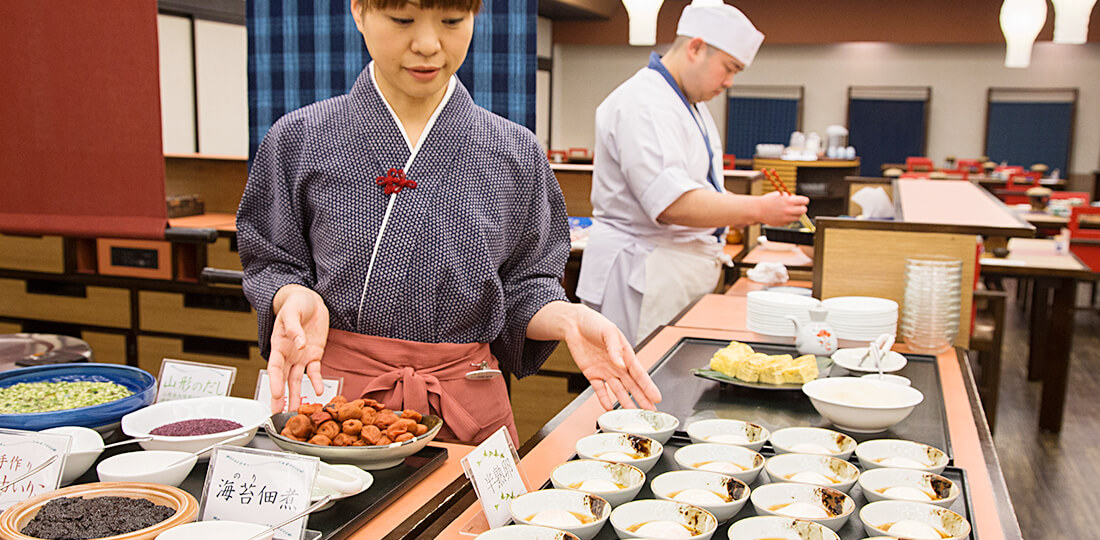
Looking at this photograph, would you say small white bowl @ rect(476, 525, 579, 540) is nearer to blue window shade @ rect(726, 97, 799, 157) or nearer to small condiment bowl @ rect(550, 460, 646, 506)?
small condiment bowl @ rect(550, 460, 646, 506)

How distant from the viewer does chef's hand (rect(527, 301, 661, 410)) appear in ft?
4.27

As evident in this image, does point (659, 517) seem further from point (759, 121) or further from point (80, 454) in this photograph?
point (759, 121)

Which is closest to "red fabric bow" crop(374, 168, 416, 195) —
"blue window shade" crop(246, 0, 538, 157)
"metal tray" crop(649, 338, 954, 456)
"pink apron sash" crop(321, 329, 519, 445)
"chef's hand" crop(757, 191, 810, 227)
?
"pink apron sash" crop(321, 329, 519, 445)

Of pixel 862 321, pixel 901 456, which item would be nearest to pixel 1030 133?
pixel 862 321

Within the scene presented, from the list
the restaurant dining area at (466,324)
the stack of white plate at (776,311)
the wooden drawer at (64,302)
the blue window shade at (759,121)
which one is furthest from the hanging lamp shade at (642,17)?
the blue window shade at (759,121)

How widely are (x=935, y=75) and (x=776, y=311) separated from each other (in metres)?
12.0

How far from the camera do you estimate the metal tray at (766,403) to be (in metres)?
1.54

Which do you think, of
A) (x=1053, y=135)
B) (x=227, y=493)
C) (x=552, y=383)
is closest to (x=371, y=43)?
(x=227, y=493)

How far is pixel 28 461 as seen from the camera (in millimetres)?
1093

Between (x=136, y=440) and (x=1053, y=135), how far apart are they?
1385 cm

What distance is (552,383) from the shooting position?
3707mm

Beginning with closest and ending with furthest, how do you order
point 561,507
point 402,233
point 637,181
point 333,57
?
point 561,507 < point 402,233 < point 333,57 < point 637,181

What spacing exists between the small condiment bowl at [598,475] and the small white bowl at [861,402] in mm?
487

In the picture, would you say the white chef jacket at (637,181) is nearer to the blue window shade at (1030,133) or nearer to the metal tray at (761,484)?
the metal tray at (761,484)
